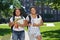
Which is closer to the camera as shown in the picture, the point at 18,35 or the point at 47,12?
the point at 18,35

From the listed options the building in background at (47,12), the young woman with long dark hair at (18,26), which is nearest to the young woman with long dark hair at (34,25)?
the young woman with long dark hair at (18,26)

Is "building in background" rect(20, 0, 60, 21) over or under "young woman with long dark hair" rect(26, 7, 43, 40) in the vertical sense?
under

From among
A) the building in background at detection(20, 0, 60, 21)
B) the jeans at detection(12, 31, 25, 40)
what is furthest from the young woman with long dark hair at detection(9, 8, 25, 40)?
the building in background at detection(20, 0, 60, 21)

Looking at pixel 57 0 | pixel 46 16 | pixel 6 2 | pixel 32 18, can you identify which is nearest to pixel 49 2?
pixel 57 0

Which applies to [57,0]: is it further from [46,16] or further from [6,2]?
[46,16]

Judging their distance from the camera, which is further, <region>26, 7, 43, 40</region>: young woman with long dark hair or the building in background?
the building in background

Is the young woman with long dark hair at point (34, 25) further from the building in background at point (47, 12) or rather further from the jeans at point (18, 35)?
the building in background at point (47, 12)

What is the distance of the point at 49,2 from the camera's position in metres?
23.1

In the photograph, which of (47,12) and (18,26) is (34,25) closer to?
Result: (18,26)

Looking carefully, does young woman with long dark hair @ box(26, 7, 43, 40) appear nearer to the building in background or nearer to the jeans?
the jeans

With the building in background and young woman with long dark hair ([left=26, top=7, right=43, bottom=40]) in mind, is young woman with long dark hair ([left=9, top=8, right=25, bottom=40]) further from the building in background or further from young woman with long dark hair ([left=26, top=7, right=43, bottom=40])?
the building in background

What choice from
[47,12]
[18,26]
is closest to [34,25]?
[18,26]

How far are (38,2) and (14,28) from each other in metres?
17.9

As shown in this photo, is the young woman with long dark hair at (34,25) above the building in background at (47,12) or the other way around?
above
